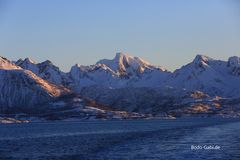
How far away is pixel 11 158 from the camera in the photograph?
377ft

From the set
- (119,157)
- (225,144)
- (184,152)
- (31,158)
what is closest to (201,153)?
(184,152)

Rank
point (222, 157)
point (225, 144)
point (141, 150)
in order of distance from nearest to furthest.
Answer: point (222, 157) → point (141, 150) → point (225, 144)

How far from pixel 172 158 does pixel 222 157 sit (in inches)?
359

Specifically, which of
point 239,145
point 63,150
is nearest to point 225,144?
point 239,145

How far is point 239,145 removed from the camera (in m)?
132

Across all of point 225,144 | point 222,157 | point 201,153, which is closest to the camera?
point 222,157

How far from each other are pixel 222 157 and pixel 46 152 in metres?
41.2

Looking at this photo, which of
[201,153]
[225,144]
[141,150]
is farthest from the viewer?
[225,144]

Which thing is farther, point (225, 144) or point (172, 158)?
point (225, 144)

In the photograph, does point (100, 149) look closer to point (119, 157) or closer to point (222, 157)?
point (119, 157)

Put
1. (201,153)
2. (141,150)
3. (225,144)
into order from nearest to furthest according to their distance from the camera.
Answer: (201,153) → (141,150) → (225,144)

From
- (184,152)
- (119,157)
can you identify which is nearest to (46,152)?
(119,157)

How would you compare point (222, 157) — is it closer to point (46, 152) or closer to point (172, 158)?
point (172, 158)

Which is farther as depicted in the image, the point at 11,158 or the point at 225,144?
the point at 225,144
